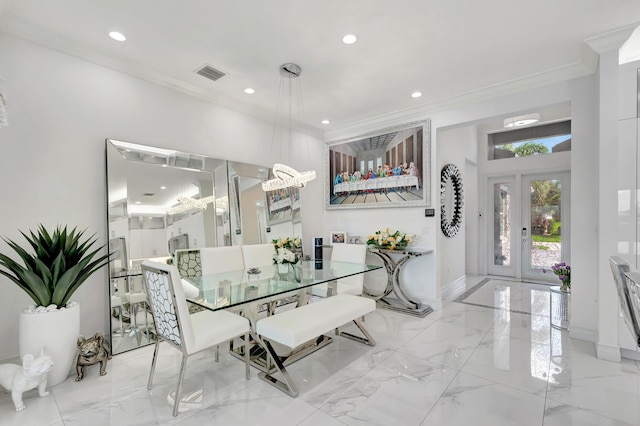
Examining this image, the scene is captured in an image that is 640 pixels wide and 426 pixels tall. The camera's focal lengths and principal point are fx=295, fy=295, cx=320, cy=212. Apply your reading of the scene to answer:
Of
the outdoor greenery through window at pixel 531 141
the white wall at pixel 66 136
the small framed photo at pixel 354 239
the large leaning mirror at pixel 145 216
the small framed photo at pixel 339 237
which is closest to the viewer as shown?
the white wall at pixel 66 136

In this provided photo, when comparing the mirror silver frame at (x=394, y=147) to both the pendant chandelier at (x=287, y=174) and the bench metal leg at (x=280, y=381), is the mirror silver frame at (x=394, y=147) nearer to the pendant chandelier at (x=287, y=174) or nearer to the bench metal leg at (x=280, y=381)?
the pendant chandelier at (x=287, y=174)

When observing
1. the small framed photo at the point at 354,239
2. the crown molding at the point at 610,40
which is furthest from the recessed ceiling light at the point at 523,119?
the small framed photo at the point at 354,239

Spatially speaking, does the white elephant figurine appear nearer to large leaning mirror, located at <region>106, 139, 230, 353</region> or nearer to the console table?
large leaning mirror, located at <region>106, 139, 230, 353</region>

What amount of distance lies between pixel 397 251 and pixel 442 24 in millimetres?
2580

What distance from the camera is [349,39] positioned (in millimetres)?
2551

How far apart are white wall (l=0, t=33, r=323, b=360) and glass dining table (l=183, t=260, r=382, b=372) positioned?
1169 millimetres

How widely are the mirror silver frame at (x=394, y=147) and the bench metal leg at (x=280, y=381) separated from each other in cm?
277

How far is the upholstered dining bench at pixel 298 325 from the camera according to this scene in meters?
2.08

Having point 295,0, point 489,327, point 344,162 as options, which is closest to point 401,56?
point 295,0

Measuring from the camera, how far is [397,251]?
13.0 feet

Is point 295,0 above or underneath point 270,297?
above

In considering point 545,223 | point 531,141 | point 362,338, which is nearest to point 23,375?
point 362,338

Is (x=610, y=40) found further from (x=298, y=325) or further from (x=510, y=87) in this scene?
(x=298, y=325)

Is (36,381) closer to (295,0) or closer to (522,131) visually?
(295,0)
